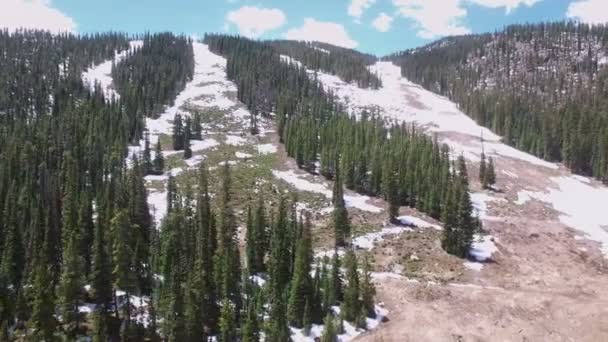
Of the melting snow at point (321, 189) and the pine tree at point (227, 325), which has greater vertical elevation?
the melting snow at point (321, 189)

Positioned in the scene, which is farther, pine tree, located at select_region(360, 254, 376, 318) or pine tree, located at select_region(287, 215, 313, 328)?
pine tree, located at select_region(360, 254, 376, 318)

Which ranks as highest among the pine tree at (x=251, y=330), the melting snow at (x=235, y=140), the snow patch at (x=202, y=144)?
the melting snow at (x=235, y=140)

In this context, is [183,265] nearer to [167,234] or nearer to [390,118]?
[167,234]

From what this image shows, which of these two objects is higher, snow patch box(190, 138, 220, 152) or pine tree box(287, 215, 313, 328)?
snow patch box(190, 138, 220, 152)

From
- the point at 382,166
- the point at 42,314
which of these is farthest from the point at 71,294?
the point at 382,166

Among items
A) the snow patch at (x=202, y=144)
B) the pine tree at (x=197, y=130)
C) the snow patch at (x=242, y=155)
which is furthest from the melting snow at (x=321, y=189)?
the pine tree at (x=197, y=130)

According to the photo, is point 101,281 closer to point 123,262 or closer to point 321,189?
point 123,262

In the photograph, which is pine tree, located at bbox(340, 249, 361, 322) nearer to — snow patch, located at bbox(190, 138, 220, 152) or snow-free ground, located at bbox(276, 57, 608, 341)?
snow-free ground, located at bbox(276, 57, 608, 341)

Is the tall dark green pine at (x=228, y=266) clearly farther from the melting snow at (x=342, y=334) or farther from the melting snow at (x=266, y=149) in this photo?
the melting snow at (x=266, y=149)

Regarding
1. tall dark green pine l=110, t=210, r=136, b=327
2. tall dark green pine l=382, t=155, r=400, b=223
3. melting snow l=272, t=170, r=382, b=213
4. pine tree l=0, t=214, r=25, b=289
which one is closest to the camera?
tall dark green pine l=110, t=210, r=136, b=327

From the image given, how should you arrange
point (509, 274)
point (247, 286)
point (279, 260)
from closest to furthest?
point (247, 286)
point (279, 260)
point (509, 274)

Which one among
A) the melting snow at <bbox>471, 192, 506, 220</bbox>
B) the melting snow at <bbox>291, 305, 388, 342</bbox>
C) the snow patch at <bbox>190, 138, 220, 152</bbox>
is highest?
the snow patch at <bbox>190, 138, 220, 152</bbox>

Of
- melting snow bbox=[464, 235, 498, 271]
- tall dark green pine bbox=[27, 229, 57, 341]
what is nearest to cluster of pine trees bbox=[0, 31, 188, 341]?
tall dark green pine bbox=[27, 229, 57, 341]
